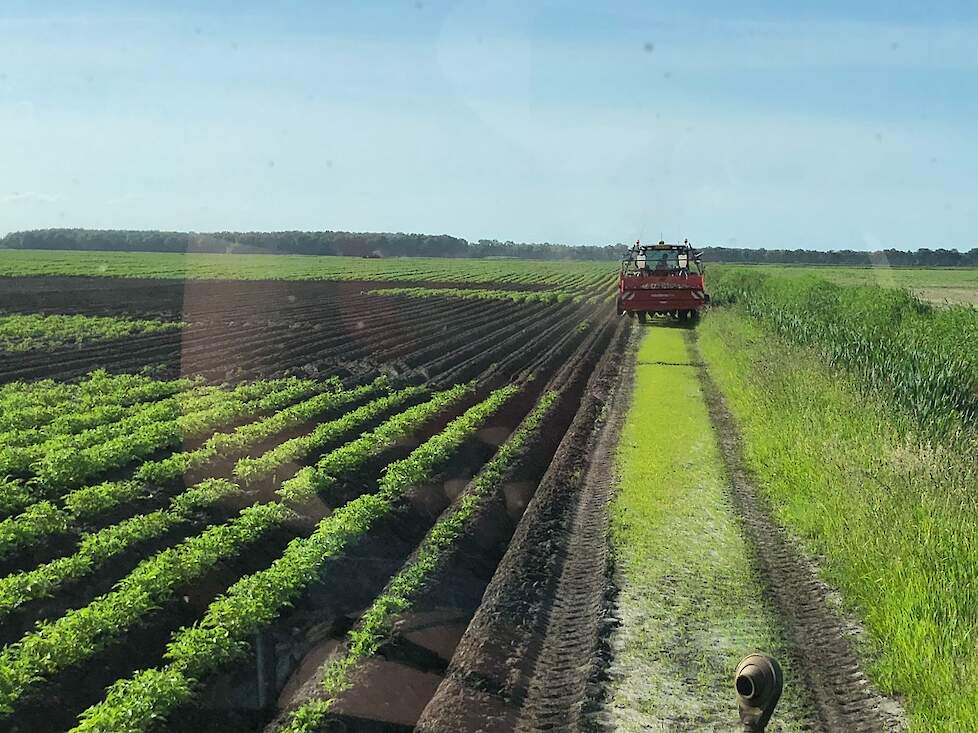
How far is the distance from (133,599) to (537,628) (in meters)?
3.40

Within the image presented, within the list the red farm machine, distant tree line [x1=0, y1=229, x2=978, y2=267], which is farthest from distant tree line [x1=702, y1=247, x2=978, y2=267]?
the red farm machine

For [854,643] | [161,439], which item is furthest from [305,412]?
[854,643]

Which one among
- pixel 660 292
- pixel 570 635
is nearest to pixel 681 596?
pixel 570 635

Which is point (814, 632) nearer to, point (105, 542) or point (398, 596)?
point (398, 596)

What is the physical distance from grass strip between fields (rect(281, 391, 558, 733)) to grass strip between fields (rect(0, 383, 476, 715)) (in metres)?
0.87

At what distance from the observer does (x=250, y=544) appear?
362 inches

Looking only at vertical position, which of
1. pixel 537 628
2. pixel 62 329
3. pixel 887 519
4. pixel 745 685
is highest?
pixel 745 685

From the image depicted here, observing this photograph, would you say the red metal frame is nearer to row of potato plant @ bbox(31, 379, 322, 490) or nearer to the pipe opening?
row of potato plant @ bbox(31, 379, 322, 490)

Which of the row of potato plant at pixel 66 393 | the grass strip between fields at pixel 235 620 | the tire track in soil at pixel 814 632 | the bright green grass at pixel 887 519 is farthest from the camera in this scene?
the row of potato plant at pixel 66 393

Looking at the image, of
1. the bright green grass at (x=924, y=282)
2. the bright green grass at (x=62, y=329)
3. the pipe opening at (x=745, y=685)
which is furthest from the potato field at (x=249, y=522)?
the bright green grass at (x=924, y=282)

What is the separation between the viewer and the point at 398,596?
8094 mm

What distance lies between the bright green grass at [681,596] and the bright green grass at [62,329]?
1983 centimetres

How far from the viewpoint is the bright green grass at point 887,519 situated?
6.30m

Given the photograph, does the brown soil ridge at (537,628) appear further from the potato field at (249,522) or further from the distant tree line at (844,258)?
the distant tree line at (844,258)
